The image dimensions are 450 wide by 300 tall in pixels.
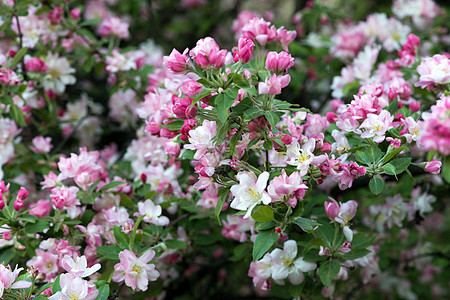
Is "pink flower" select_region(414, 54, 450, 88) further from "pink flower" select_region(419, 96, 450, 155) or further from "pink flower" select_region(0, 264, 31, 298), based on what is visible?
"pink flower" select_region(0, 264, 31, 298)

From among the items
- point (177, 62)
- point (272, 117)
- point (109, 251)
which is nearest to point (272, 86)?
point (272, 117)

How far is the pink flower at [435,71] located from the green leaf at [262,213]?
2.07 feet

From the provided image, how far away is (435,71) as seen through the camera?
1319 millimetres

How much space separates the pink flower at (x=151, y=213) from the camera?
4.80 ft

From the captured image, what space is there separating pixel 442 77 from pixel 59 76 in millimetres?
1498

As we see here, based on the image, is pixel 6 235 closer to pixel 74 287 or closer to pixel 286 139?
Result: pixel 74 287

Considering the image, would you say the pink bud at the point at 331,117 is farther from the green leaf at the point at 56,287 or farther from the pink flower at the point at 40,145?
the pink flower at the point at 40,145

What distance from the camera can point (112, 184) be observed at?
153 centimetres

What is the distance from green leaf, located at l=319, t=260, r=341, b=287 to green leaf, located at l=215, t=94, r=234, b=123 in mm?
573

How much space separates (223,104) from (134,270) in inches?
22.2

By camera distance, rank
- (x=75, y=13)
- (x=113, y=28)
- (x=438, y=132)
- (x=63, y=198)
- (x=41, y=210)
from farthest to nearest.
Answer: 1. (x=113, y=28)
2. (x=75, y=13)
3. (x=41, y=210)
4. (x=63, y=198)
5. (x=438, y=132)

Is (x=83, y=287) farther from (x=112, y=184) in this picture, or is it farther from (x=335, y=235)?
(x=335, y=235)

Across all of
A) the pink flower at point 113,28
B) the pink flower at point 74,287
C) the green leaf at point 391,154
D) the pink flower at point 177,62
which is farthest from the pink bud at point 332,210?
the pink flower at point 113,28

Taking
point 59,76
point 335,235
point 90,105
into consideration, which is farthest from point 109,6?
point 335,235
